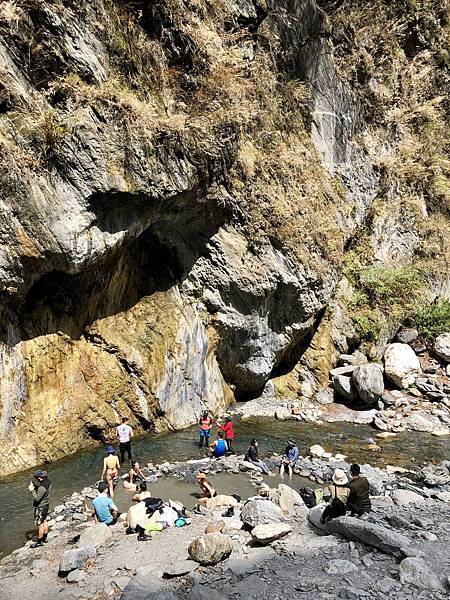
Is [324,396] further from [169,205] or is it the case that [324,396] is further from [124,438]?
[169,205]

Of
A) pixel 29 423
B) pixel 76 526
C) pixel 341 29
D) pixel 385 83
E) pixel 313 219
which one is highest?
pixel 341 29

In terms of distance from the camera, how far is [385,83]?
27297mm

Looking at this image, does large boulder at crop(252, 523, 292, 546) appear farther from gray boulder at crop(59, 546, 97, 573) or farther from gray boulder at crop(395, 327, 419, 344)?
gray boulder at crop(395, 327, 419, 344)

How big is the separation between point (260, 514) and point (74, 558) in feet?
11.8

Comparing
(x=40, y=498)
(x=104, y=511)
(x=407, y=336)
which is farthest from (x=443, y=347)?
(x=40, y=498)

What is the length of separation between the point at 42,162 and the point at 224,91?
8.62 metres

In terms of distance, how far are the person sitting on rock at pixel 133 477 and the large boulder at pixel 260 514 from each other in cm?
377

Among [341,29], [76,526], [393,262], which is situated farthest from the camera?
[393,262]

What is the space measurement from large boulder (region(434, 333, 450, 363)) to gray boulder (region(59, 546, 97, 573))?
20896 millimetres

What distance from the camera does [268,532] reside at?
25.1ft

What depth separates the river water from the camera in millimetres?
9836

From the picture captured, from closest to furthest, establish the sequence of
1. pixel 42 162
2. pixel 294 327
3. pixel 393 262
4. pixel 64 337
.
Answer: pixel 42 162
pixel 64 337
pixel 294 327
pixel 393 262

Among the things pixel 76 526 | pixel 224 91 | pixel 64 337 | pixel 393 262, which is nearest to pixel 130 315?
pixel 64 337

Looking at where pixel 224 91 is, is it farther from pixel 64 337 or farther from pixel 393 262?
pixel 393 262
